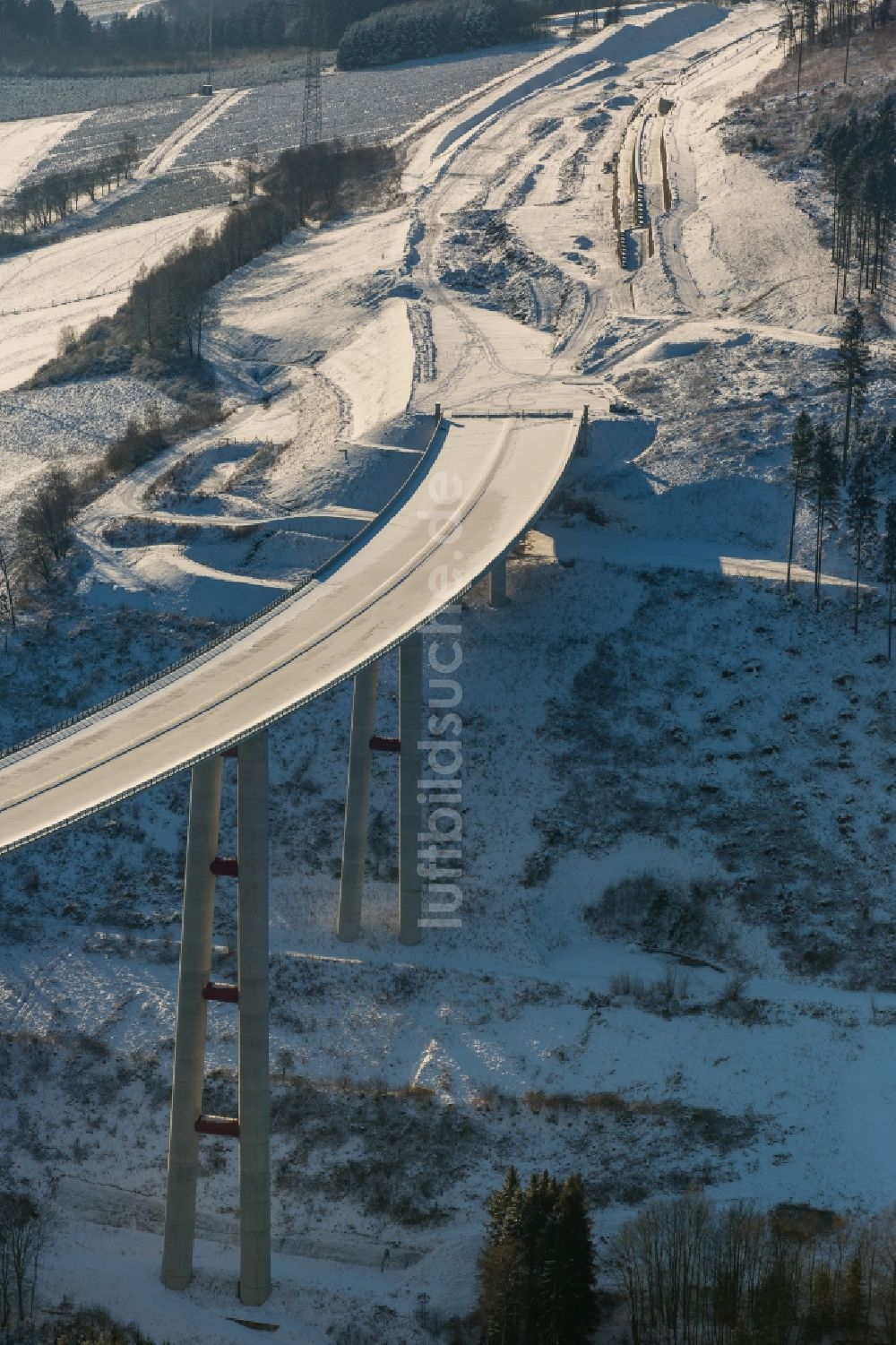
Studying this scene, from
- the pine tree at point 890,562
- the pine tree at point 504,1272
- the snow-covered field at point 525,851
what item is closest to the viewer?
Result: the pine tree at point 504,1272

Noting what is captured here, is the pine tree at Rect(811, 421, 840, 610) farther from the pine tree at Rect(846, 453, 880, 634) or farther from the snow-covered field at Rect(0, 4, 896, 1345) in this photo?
the snow-covered field at Rect(0, 4, 896, 1345)

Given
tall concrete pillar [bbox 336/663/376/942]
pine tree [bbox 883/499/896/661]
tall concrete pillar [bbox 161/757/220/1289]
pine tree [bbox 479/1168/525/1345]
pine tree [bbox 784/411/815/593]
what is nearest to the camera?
pine tree [bbox 479/1168/525/1345]

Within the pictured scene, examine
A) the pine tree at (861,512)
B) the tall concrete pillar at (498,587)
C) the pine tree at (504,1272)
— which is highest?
the pine tree at (861,512)

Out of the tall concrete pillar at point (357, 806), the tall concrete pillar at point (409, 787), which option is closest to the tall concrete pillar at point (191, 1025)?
the tall concrete pillar at point (357, 806)

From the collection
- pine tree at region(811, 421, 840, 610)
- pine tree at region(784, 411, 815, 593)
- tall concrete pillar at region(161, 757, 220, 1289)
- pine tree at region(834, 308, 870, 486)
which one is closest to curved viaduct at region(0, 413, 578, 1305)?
tall concrete pillar at region(161, 757, 220, 1289)

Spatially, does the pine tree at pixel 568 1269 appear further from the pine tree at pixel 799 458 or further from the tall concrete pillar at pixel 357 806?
the pine tree at pixel 799 458

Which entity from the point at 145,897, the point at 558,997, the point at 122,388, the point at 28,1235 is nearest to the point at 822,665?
the point at 558,997

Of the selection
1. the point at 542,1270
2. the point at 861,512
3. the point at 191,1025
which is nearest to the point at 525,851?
the point at 861,512
